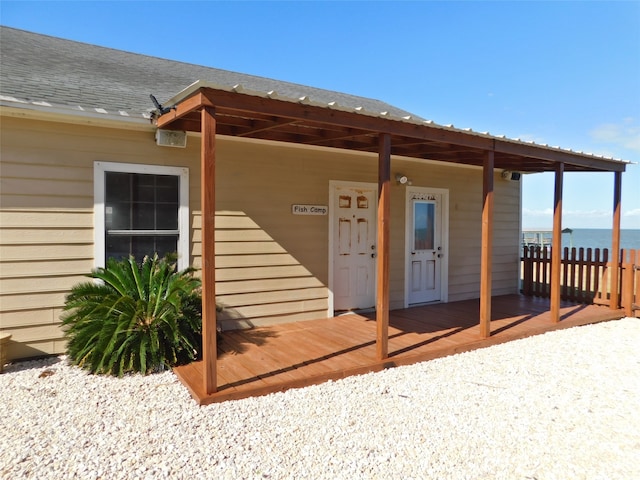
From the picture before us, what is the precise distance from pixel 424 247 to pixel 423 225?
1.34 ft

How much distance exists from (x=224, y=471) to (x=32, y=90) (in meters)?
4.22

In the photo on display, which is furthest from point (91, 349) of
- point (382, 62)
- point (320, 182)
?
point (382, 62)

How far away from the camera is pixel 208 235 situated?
316 centimetres

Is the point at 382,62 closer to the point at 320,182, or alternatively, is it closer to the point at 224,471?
the point at 320,182

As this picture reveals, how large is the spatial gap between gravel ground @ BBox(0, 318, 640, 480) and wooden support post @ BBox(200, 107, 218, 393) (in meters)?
0.34

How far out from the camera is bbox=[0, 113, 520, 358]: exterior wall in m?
4.11

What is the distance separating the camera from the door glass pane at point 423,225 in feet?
23.5

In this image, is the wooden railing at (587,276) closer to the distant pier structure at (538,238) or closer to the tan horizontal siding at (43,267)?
the distant pier structure at (538,238)

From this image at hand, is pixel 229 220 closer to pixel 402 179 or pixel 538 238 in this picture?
pixel 402 179

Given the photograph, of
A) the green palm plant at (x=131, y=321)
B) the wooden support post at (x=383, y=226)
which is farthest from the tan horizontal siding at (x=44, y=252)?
the wooden support post at (x=383, y=226)

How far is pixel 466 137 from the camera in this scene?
479cm

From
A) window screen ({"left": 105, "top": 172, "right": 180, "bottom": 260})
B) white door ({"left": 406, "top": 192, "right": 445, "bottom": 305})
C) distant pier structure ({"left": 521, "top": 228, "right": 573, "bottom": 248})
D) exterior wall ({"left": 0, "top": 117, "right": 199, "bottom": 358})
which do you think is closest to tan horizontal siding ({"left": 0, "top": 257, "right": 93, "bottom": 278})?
exterior wall ({"left": 0, "top": 117, "right": 199, "bottom": 358})

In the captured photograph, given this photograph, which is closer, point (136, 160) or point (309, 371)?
point (309, 371)

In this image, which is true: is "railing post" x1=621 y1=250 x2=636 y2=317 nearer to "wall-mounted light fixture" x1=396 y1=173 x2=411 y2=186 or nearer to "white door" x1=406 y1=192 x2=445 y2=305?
"white door" x1=406 y1=192 x2=445 y2=305
